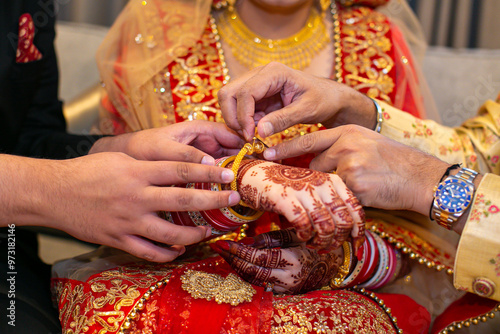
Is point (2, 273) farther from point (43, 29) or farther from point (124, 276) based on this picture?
point (43, 29)

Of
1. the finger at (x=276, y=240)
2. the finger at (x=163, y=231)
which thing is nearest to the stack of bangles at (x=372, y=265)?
the finger at (x=276, y=240)

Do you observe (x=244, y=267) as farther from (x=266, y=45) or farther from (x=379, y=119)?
(x=266, y=45)

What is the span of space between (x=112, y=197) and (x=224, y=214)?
0.19 metres

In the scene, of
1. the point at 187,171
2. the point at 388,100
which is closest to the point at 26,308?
the point at 187,171

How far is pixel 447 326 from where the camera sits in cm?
93

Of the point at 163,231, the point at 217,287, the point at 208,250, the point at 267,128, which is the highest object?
the point at 267,128

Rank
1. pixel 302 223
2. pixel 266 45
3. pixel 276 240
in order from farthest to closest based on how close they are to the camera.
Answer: pixel 266 45 < pixel 276 240 < pixel 302 223

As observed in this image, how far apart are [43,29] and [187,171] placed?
77cm

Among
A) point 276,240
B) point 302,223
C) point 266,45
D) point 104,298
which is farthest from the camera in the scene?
point 266,45

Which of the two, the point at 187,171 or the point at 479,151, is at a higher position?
the point at 187,171

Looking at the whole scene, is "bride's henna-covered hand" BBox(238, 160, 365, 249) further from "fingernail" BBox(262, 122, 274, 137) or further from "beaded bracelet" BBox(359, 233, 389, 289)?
"beaded bracelet" BBox(359, 233, 389, 289)

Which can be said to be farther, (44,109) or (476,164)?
(44,109)

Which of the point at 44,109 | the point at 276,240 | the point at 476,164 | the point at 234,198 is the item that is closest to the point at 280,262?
the point at 276,240

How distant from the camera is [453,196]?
84 centimetres
